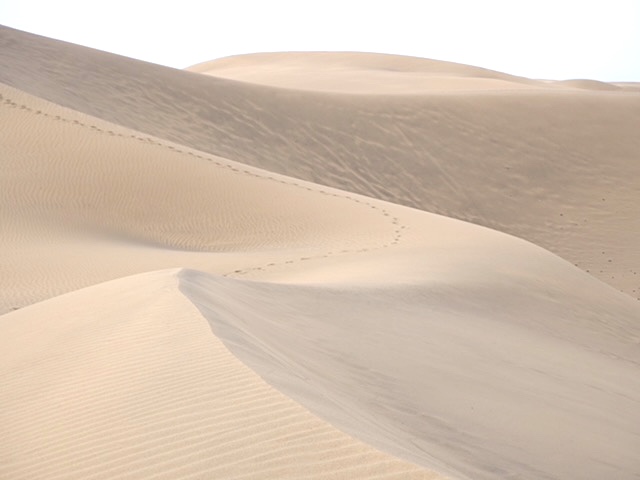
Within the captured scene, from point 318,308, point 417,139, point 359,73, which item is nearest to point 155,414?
point 318,308

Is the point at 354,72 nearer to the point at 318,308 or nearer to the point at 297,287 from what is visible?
the point at 297,287

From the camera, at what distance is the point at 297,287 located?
938cm

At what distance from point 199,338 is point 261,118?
73.3 feet

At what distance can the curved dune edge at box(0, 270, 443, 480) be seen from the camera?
399cm

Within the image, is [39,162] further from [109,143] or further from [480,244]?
[480,244]

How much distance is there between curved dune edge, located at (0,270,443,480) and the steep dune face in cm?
1678

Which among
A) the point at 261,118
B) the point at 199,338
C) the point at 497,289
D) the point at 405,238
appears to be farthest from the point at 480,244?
the point at 261,118

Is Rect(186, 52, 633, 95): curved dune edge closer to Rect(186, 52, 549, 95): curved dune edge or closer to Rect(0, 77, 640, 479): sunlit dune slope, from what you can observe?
Rect(186, 52, 549, 95): curved dune edge

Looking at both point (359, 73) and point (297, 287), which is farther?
point (359, 73)

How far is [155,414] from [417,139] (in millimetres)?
25417

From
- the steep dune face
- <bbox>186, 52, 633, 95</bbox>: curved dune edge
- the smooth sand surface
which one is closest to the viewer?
the smooth sand surface

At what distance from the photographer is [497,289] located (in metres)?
12.3

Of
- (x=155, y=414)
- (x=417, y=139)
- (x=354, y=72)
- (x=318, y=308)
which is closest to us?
(x=155, y=414)

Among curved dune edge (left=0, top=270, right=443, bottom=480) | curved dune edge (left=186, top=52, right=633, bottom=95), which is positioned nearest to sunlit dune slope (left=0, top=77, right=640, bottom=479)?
curved dune edge (left=0, top=270, right=443, bottom=480)
